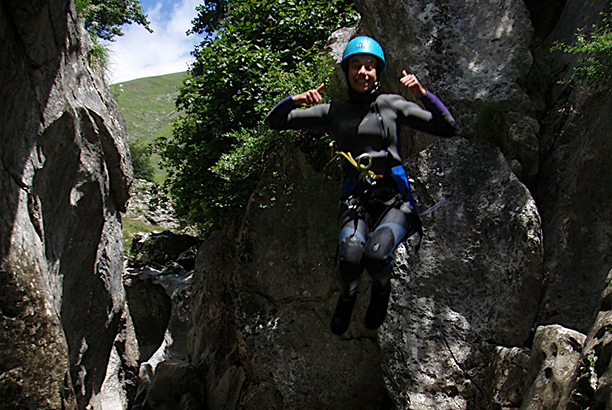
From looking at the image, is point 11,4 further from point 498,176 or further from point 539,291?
point 539,291

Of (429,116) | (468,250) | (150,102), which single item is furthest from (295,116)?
(150,102)

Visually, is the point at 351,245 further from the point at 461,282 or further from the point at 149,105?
the point at 149,105

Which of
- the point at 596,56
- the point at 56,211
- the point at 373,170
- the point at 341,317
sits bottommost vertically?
the point at 341,317

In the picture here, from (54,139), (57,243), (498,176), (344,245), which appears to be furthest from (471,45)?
(57,243)

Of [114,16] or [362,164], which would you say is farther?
[114,16]

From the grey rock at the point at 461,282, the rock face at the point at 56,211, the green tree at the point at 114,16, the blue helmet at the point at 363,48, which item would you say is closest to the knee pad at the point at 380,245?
the blue helmet at the point at 363,48

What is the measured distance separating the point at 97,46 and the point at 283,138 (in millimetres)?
3159

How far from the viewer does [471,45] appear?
744cm

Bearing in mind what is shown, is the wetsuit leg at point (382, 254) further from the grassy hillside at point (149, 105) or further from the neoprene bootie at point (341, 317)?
the grassy hillside at point (149, 105)

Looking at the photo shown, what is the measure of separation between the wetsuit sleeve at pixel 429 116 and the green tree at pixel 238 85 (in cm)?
461

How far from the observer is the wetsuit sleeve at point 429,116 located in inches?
191

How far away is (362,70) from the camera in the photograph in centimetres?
480

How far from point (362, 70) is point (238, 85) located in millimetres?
5933

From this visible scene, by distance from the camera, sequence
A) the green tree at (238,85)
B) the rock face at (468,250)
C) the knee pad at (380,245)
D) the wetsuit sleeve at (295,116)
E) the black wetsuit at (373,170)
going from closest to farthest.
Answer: the knee pad at (380,245) < the black wetsuit at (373,170) < the wetsuit sleeve at (295,116) < the rock face at (468,250) < the green tree at (238,85)
